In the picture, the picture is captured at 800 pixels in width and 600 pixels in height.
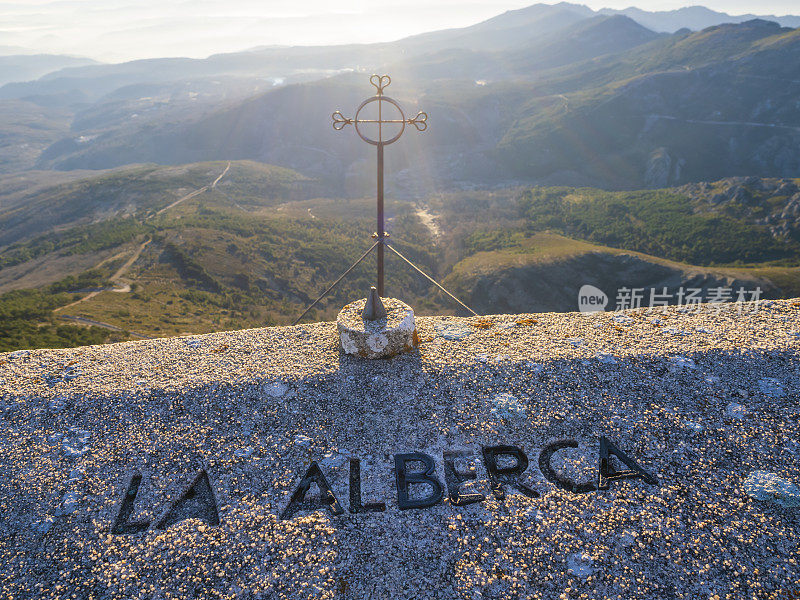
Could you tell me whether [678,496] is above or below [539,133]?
below

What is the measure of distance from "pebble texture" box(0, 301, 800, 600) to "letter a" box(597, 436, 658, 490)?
0.14 metres

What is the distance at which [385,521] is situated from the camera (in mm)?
7484

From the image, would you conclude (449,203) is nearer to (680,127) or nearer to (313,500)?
(680,127)

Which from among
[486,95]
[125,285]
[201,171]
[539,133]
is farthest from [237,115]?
[125,285]

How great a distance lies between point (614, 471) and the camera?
8.35 meters

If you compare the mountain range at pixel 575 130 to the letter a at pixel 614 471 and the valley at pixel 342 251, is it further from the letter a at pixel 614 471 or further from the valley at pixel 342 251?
the letter a at pixel 614 471

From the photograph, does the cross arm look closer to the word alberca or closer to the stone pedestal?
the stone pedestal

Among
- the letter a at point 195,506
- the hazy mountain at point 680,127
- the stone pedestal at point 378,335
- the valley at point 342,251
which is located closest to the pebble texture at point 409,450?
the letter a at point 195,506

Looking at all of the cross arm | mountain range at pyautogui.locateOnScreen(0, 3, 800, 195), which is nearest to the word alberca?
the cross arm

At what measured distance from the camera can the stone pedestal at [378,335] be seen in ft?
36.1

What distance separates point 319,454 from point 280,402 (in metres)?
1.83

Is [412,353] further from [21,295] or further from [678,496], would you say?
[21,295]

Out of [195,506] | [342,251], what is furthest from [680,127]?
[195,506]

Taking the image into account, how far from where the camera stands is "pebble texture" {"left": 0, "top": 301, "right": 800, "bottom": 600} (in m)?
6.72
